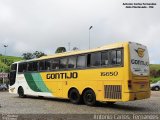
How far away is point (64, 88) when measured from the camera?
2147 centimetres

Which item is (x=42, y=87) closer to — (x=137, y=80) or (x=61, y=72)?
(x=61, y=72)

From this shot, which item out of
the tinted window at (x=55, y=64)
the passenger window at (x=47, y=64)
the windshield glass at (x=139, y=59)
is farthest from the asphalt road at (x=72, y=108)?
the passenger window at (x=47, y=64)

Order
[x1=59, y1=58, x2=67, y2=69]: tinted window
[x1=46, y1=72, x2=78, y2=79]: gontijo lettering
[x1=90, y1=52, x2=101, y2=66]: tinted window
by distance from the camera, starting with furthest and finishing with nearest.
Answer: [x1=59, y1=58, x2=67, y2=69]: tinted window → [x1=46, y1=72, x2=78, y2=79]: gontijo lettering → [x1=90, y1=52, x2=101, y2=66]: tinted window

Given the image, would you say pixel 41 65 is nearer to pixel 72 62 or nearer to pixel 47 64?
pixel 47 64

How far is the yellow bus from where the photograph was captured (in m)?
16.8

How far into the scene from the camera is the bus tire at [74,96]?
1990 centimetres

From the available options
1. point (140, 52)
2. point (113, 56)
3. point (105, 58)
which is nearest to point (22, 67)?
point (105, 58)

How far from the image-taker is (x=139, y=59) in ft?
57.9

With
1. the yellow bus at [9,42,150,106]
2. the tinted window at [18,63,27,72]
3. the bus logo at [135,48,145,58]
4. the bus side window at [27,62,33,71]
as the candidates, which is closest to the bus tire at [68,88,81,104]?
the yellow bus at [9,42,150,106]

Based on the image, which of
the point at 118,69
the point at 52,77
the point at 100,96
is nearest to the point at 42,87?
the point at 52,77

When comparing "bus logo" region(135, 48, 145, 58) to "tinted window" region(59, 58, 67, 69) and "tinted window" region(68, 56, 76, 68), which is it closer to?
"tinted window" region(68, 56, 76, 68)

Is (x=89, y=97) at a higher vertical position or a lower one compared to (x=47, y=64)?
lower

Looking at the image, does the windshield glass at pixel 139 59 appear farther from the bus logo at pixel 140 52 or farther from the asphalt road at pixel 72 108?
the asphalt road at pixel 72 108

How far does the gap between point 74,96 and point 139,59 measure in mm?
5035
